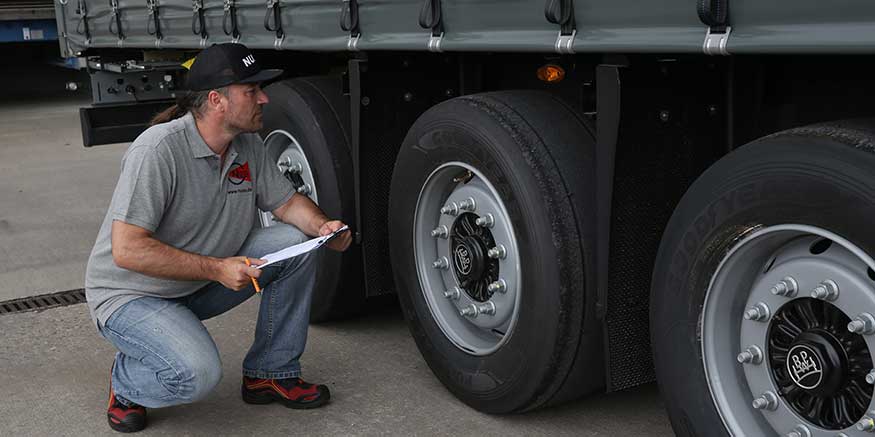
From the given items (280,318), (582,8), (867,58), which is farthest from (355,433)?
(867,58)

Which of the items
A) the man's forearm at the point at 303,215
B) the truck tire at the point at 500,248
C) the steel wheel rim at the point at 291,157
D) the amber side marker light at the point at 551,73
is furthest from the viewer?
the steel wheel rim at the point at 291,157

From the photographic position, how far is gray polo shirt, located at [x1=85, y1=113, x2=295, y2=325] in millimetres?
3324

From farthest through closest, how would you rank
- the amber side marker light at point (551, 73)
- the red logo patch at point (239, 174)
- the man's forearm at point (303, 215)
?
the man's forearm at point (303, 215), the red logo patch at point (239, 174), the amber side marker light at point (551, 73)

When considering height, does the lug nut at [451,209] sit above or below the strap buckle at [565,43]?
below

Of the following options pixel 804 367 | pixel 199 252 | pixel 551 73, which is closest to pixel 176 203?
pixel 199 252

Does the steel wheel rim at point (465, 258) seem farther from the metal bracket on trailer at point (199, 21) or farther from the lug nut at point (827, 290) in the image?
the metal bracket on trailer at point (199, 21)

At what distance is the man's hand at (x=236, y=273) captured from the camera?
10.8 feet

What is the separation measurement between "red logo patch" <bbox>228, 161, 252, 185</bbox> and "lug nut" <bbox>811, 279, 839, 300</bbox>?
6.61 feet

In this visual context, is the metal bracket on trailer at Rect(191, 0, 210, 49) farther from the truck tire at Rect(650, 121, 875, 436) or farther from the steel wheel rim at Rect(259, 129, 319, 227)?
the truck tire at Rect(650, 121, 875, 436)

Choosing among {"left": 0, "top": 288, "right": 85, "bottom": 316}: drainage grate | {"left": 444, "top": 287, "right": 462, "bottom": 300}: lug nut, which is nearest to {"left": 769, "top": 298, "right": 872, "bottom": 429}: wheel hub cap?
{"left": 444, "top": 287, "right": 462, "bottom": 300}: lug nut

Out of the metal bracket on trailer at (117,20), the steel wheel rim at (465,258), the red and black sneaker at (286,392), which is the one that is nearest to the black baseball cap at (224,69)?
the steel wheel rim at (465,258)

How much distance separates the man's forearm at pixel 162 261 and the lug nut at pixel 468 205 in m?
0.77

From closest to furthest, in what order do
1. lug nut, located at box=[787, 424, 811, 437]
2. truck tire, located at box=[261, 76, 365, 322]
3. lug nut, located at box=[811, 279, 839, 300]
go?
lug nut, located at box=[811, 279, 839, 300], lug nut, located at box=[787, 424, 811, 437], truck tire, located at box=[261, 76, 365, 322]

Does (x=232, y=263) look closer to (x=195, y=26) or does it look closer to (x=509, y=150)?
(x=509, y=150)
